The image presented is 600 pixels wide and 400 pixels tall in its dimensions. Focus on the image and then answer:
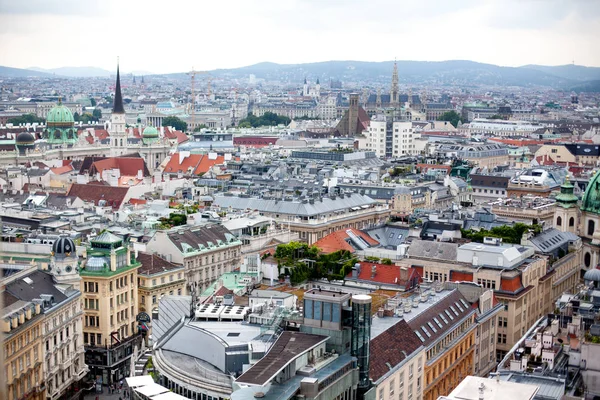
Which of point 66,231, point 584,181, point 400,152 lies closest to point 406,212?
point 584,181

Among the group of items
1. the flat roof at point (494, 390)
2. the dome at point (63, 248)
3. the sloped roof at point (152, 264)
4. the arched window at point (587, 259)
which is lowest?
the arched window at point (587, 259)

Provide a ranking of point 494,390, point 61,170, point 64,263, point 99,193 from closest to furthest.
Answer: point 494,390 < point 64,263 < point 99,193 < point 61,170

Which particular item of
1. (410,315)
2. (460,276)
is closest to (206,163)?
(460,276)

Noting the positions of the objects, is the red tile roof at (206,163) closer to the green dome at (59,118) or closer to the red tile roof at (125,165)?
the red tile roof at (125,165)

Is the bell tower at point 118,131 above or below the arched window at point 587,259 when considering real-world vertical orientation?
above

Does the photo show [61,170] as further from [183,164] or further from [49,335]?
[49,335]

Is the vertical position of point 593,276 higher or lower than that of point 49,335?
higher

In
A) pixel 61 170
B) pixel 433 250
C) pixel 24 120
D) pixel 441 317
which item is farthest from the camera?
pixel 24 120

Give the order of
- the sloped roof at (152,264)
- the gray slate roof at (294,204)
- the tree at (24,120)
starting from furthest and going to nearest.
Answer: the tree at (24,120) → the gray slate roof at (294,204) → the sloped roof at (152,264)

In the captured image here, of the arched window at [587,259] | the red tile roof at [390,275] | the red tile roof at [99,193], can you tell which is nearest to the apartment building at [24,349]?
the red tile roof at [390,275]
